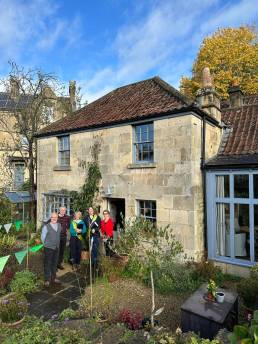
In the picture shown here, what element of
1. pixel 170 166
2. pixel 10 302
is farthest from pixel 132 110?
pixel 10 302

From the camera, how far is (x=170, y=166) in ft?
33.1

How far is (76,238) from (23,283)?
232 centimetres

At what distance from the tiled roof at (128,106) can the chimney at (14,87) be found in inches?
181

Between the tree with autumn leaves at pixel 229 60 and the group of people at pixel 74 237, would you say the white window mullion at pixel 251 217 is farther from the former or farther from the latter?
the tree with autumn leaves at pixel 229 60

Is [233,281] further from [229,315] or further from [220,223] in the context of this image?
[229,315]

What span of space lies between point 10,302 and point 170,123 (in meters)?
7.41

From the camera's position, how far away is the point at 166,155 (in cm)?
1020

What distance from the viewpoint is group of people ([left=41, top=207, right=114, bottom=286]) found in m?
8.57

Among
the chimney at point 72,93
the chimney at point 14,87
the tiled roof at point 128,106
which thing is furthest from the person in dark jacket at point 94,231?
the chimney at point 72,93

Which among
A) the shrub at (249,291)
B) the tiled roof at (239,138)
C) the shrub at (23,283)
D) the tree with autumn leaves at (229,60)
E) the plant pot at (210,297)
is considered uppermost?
the tree with autumn leaves at (229,60)

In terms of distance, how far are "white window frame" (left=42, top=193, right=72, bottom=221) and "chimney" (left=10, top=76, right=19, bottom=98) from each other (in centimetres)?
723

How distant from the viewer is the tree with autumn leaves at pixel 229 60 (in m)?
22.2

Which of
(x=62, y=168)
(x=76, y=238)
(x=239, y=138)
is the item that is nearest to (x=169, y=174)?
(x=239, y=138)

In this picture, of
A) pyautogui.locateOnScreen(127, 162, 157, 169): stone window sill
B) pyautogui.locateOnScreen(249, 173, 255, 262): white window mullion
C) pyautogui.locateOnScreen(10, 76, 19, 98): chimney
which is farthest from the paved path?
pyautogui.locateOnScreen(10, 76, 19, 98): chimney
